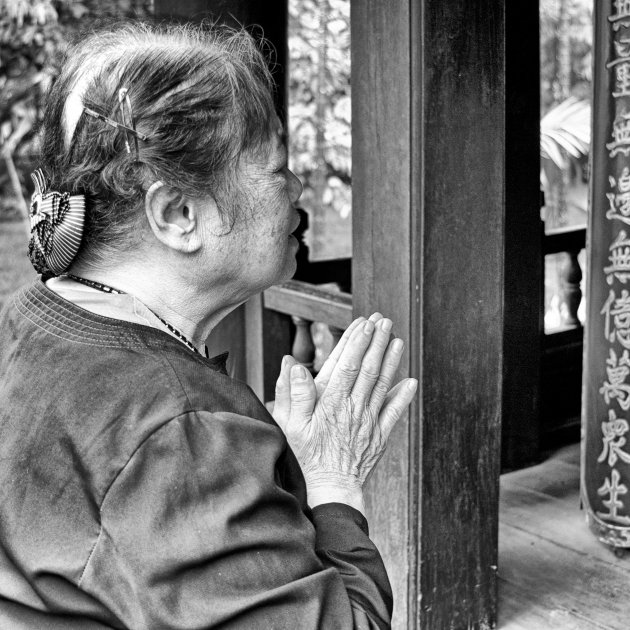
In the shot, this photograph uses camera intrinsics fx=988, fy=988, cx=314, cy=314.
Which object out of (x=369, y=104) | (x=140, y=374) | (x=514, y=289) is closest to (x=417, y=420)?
(x=369, y=104)

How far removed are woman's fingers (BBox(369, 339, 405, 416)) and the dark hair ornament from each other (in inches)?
20.6

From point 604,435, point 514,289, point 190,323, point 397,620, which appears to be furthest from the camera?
point 514,289

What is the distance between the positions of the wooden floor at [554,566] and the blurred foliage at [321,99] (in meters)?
3.76

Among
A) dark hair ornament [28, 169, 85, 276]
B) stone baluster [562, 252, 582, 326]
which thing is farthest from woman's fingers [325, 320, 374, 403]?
stone baluster [562, 252, 582, 326]

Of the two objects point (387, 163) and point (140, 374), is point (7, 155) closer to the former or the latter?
point (387, 163)

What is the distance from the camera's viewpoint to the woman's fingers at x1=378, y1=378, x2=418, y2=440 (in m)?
1.66

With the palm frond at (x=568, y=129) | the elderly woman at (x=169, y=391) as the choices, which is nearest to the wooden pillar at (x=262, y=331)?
the palm frond at (x=568, y=129)

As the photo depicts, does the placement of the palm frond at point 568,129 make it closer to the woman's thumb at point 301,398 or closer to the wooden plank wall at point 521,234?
the wooden plank wall at point 521,234

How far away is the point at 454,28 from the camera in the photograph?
2.53 m

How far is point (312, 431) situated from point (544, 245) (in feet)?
10.1

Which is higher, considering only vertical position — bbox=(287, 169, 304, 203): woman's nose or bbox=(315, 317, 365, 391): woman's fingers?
bbox=(287, 169, 304, 203): woman's nose

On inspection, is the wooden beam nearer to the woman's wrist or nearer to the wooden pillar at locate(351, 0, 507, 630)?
the wooden pillar at locate(351, 0, 507, 630)

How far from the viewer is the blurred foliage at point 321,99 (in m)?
7.61

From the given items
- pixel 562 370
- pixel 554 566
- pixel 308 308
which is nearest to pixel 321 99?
pixel 562 370
